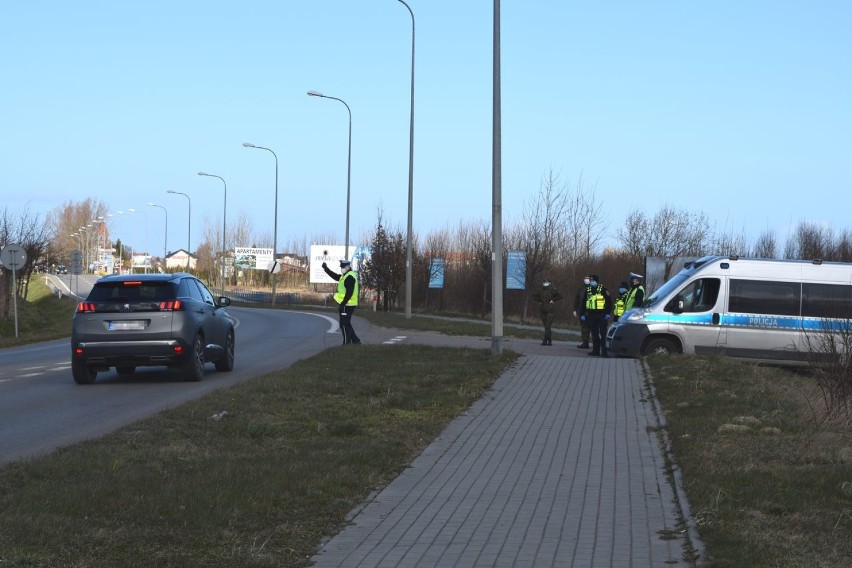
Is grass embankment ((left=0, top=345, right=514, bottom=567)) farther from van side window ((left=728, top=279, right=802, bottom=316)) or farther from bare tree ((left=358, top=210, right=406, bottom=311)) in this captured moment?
bare tree ((left=358, top=210, right=406, bottom=311))

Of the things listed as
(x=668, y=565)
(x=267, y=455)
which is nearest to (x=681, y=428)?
(x=267, y=455)

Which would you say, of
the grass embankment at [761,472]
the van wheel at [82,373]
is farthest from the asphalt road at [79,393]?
the grass embankment at [761,472]

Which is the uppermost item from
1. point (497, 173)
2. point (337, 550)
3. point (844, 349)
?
point (497, 173)

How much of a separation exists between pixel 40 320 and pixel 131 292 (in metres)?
43.3

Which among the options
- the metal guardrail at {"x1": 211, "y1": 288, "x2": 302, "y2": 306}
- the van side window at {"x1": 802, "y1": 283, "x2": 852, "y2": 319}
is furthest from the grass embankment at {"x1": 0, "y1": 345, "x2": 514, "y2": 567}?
the metal guardrail at {"x1": 211, "y1": 288, "x2": 302, "y2": 306}

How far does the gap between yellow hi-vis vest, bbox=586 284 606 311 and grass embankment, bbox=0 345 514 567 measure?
10320 mm

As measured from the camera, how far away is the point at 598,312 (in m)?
23.8

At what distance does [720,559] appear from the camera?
5691 millimetres

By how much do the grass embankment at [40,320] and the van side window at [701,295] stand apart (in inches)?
757

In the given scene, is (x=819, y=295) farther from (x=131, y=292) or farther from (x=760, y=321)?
(x=131, y=292)

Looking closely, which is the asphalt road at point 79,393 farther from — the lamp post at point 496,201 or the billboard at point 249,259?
the billboard at point 249,259

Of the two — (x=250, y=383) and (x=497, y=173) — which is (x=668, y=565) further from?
(x=497, y=173)

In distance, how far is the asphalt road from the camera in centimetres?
1089

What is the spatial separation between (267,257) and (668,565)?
289 feet
